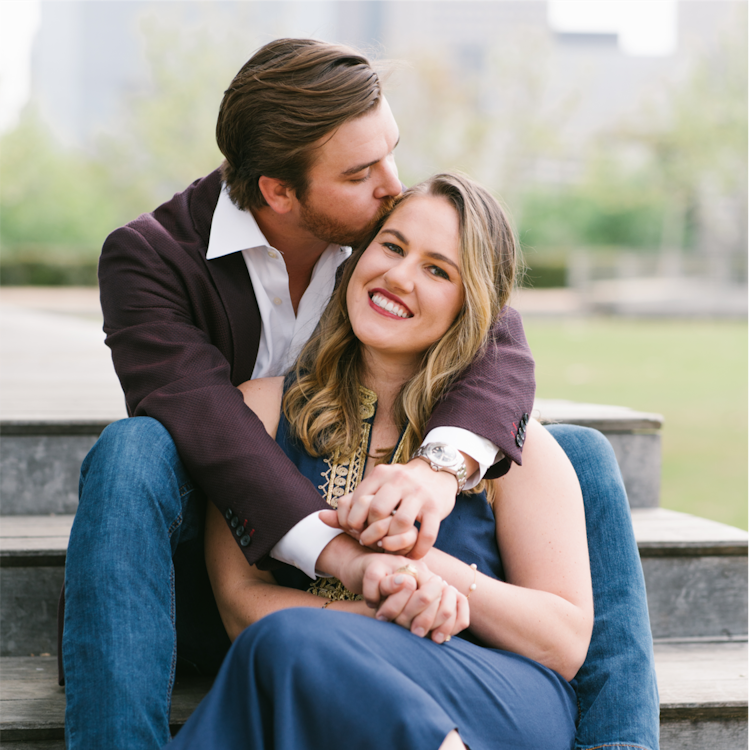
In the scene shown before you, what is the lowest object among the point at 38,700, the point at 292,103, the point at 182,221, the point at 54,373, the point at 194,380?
the point at 54,373

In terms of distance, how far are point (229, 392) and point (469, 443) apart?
49cm

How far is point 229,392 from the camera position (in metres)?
1.60

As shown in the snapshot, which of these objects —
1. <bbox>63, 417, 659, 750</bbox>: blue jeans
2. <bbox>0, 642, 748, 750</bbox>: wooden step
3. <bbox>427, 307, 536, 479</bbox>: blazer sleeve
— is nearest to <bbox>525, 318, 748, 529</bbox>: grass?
<bbox>0, 642, 748, 750</bbox>: wooden step

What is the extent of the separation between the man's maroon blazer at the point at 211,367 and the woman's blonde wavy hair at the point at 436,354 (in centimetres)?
6

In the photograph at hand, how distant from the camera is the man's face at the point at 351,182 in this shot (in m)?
1.93

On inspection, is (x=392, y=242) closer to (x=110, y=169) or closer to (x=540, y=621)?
(x=540, y=621)

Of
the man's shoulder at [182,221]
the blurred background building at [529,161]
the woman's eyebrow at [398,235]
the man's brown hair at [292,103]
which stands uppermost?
the man's brown hair at [292,103]

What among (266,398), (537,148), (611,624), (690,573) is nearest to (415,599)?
(611,624)

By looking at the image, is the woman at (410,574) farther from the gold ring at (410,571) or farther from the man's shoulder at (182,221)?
the man's shoulder at (182,221)

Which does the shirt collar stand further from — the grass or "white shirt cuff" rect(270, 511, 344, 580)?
the grass

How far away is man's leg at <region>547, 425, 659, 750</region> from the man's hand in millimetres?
457

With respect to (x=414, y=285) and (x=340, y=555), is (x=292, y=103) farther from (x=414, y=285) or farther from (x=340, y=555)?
(x=340, y=555)

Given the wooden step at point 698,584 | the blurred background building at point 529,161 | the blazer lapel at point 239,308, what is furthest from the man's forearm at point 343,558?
the blurred background building at point 529,161

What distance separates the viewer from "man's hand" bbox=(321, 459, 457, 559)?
1383 mm
